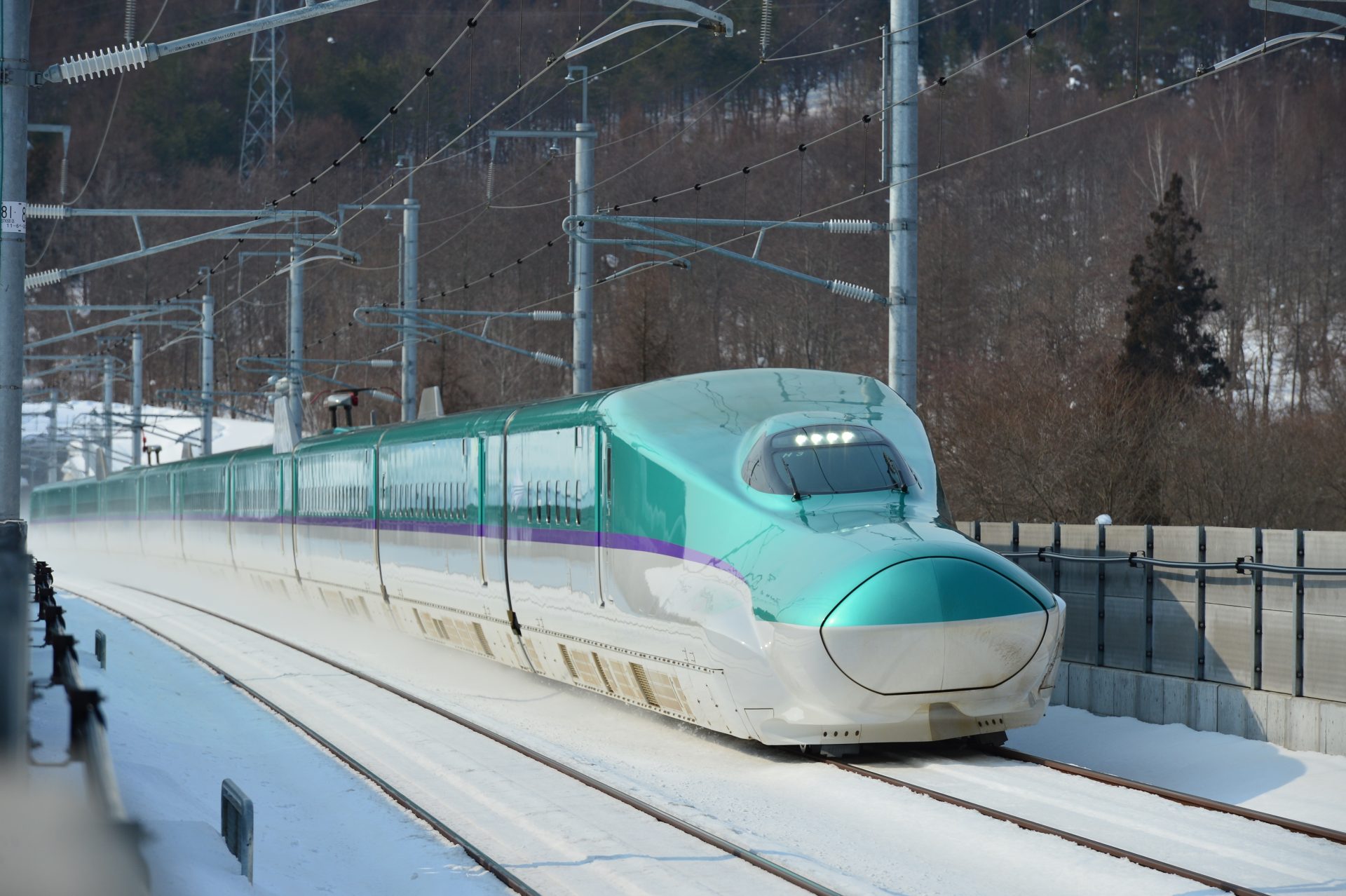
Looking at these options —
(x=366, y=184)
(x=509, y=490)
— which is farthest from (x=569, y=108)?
(x=509, y=490)

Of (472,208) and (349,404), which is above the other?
(472,208)

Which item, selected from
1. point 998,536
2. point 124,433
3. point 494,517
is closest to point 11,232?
point 494,517

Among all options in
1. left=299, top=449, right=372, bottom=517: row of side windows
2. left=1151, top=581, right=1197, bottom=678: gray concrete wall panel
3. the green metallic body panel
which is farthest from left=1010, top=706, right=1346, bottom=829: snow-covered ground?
left=299, top=449, right=372, bottom=517: row of side windows

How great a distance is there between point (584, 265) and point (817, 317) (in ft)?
126

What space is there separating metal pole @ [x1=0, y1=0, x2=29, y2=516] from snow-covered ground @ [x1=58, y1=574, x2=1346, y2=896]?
3844mm

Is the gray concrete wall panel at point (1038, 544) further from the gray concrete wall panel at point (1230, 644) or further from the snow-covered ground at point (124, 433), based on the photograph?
the snow-covered ground at point (124, 433)

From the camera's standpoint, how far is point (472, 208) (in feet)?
280

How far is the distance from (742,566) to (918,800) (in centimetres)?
209

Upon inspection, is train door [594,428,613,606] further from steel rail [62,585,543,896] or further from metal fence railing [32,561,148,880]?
metal fence railing [32,561,148,880]

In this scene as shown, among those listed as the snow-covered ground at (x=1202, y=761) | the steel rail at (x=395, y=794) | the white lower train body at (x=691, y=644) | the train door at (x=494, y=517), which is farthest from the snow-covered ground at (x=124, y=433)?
the snow-covered ground at (x=1202, y=761)

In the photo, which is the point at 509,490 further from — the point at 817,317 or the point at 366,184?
the point at 366,184

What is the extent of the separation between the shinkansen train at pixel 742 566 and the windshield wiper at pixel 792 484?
1cm

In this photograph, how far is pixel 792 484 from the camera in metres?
12.0

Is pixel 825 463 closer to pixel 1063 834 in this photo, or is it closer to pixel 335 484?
pixel 1063 834
